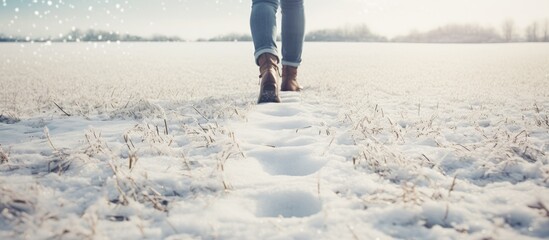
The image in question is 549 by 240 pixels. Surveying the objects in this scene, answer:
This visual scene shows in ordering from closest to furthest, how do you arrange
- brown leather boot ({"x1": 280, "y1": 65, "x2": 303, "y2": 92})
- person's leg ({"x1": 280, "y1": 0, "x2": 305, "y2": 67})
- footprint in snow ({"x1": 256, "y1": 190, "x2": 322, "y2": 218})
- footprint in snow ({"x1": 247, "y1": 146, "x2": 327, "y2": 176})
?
footprint in snow ({"x1": 256, "y1": 190, "x2": 322, "y2": 218}), footprint in snow ({"x1": 247, "y1": 146, "x2": 327, "y2": 176}), person's leg ({"x1": 280, "y1": 0, "x2": 305, "y2": 67}), brown leather boot ({"x1": 280, "y1": 65, "x2": 303, "y2": 92})

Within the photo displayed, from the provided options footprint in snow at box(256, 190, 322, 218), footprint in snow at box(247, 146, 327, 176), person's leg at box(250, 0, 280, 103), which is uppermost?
person's leg at box(250, 0, 280, 103)

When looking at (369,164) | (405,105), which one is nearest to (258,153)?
(369,164)

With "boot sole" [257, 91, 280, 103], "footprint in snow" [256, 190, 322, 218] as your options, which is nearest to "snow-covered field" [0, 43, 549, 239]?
"footprint in snow" [256, 190, 322, 218]

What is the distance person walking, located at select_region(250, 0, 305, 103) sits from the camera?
2885 millimetres

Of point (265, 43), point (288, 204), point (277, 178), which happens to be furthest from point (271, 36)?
point (288, 204)

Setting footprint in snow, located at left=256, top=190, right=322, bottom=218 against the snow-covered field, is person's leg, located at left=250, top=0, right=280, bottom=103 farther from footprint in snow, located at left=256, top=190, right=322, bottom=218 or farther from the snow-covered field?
footprint in snow, located at left=256, top=190, right=322, bottom=218

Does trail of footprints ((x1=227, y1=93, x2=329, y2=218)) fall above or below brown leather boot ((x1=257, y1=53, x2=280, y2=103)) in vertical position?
below

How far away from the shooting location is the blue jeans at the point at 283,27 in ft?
9.71

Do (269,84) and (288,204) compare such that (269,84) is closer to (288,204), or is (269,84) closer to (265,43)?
(265,43)

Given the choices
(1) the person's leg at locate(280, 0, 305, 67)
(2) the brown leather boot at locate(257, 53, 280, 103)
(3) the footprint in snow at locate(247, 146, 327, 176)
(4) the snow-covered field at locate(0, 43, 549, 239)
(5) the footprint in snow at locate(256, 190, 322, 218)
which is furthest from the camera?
(1) the person's leg at locate(280, 0, 305, 67)

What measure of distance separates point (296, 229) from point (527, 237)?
611 millimetres

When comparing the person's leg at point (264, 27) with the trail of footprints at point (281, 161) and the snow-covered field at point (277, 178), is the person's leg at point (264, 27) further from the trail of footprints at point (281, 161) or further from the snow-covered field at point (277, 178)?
the snow-covered field at point (277, 178)

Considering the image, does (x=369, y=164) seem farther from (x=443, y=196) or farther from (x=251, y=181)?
(x=251, y=181)

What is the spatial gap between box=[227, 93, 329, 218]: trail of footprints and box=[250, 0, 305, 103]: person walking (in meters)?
0.30
